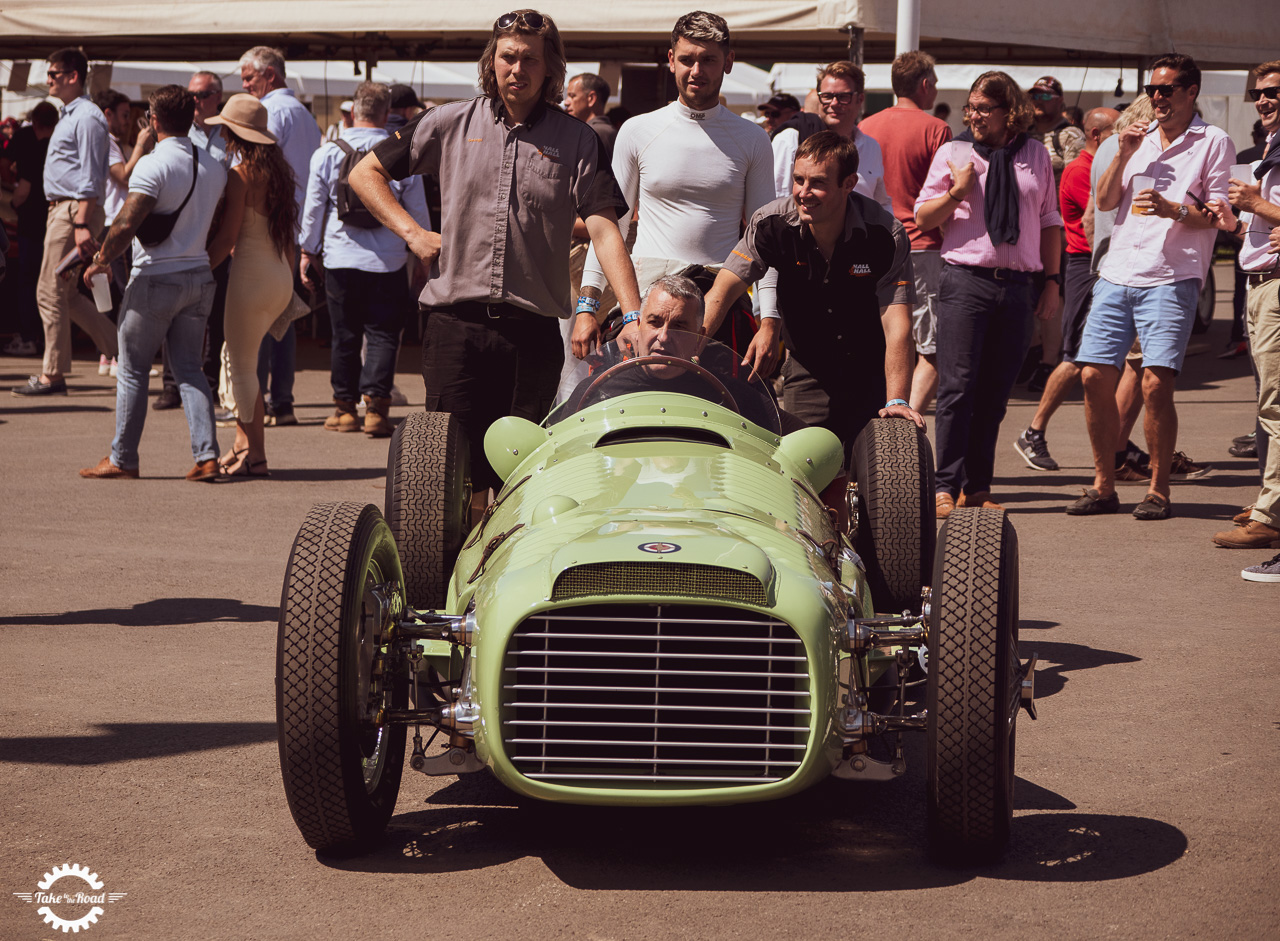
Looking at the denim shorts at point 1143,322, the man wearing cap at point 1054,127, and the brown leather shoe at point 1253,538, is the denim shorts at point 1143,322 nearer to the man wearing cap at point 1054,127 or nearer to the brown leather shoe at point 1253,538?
the brown leather shoe at point 1253,538

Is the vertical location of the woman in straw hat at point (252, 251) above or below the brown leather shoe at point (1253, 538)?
above

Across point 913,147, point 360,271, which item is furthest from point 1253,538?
point 360,271

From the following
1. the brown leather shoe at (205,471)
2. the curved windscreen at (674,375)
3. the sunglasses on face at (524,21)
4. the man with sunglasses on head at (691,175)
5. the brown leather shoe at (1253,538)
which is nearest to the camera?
the curved windscreen at (674,375)

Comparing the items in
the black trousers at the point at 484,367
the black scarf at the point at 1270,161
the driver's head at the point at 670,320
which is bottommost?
the black trousers at the point at 484,367

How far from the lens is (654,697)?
12.3 ft

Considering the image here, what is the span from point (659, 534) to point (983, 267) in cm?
514

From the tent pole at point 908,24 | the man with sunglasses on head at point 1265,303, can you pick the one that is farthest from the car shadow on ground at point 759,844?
the tent pole at point 908,24

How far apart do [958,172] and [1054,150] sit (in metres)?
6.32

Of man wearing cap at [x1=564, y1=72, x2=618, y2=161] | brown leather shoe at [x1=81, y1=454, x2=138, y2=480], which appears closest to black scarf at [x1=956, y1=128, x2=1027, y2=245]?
man wearing cap at [x1=564, y1=72, x2=618, y2=161]

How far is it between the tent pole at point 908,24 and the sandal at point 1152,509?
4.09 meters

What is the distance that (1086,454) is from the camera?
11062 mm

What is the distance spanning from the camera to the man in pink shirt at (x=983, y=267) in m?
8.51

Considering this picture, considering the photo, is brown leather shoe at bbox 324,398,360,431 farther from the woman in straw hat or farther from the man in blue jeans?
the man in blue jeans

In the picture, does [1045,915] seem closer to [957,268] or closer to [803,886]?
[803,886]
